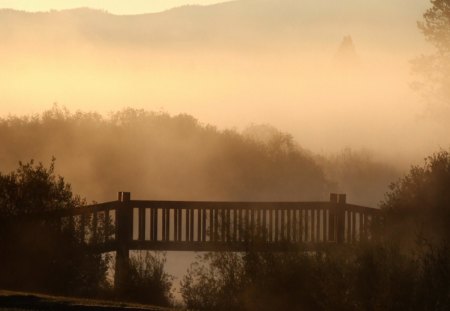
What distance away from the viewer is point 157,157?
60344mm

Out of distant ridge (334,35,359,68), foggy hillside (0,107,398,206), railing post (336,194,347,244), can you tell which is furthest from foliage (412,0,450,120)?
distant ridge (334,35,359,68)

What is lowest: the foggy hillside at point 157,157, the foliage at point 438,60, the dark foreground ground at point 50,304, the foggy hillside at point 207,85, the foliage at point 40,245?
the dark foreground ground at point 50,304

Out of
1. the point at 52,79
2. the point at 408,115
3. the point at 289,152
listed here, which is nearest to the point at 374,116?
the point at 408,115

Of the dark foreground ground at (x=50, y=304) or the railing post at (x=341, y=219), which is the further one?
the railing post at (x=341, y=219)

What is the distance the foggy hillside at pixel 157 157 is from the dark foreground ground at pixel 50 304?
114 ft

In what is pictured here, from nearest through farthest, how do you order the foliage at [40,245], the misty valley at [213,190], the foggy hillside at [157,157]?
the misty valley at [213,190] → the foliage at [40,245] → the foggy hillside at [157,157]

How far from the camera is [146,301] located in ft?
94.9

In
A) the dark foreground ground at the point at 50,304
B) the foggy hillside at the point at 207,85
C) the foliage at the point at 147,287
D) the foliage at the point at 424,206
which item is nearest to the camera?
the dark foreground ground at the point at 50,304

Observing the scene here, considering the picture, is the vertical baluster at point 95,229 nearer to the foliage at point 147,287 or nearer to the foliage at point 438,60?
the foliage at point 147,287

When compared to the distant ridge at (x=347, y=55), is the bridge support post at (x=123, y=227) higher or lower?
lower

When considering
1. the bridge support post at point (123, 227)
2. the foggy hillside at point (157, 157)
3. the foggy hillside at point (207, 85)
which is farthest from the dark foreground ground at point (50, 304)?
the foggy hillside at point (207, 85)

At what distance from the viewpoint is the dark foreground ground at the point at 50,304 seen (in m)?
22.6

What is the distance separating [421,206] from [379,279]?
205 inches

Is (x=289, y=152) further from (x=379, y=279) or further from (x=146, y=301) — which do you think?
(x=379, y=279)
